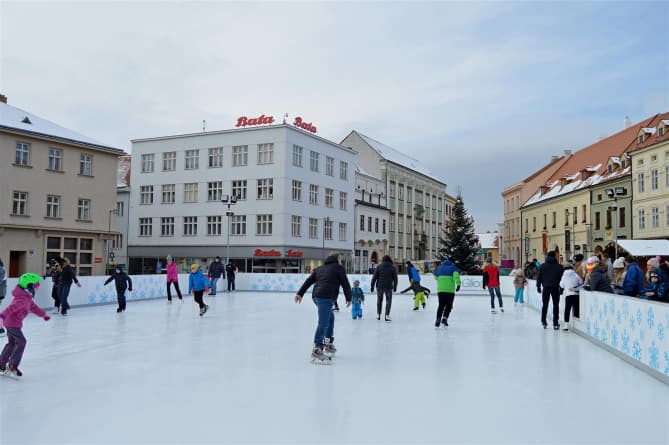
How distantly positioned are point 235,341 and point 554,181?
5478 centimetres

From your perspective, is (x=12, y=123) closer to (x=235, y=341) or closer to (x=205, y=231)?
(x=205, y=231)

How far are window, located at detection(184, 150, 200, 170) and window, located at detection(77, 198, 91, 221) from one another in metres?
12.5

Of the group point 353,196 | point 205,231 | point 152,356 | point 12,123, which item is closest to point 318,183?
point 353,196

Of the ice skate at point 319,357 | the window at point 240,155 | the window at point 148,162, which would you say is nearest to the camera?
the ice skate at point 319,357

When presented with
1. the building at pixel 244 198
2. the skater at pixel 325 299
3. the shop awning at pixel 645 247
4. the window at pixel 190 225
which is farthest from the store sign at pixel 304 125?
the skater at pixel 325 299

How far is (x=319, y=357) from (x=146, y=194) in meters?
45.2

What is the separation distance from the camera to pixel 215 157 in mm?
48094

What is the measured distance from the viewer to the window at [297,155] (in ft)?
150

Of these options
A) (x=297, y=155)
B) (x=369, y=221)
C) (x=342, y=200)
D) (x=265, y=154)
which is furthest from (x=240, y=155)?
(x=369, y=221)

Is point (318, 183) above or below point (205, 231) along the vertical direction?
above

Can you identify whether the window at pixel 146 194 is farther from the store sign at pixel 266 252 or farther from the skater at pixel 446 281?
the skater at pixel 446 281

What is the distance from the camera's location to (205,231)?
1875 inches

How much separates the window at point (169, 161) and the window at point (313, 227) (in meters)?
12.9

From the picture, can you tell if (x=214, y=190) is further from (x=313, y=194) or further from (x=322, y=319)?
(x=322, y=319)
